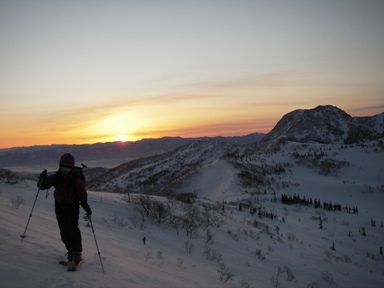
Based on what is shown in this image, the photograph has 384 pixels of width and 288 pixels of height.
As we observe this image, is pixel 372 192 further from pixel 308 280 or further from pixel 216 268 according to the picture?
pixel 216 268

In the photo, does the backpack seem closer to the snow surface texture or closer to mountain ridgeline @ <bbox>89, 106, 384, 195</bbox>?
the snow surface texture

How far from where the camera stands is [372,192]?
43000mm

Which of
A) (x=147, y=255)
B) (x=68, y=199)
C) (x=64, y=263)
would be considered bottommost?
(x=147, y=255)

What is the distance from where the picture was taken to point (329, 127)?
159 metres

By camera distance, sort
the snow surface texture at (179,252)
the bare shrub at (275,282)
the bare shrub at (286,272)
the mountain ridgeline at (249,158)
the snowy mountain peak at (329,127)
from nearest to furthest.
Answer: the snow surface texture at (179,252)
the bare shrub at (275,282)
the bare shrub at (286,272)
the mountain ridgeline at (249,158)
the snowy mountain peak at (329,127)

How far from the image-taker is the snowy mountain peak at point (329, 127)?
493ft

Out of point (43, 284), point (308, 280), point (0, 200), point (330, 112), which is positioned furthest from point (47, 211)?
point (330, 112)

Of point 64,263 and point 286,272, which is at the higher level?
point 64,263

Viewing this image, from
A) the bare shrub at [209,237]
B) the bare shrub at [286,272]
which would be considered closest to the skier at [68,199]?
the bare shrub at [209,237]

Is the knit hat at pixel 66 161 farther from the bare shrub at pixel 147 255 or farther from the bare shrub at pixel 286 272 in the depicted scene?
the bare shrub at pixel 286 272

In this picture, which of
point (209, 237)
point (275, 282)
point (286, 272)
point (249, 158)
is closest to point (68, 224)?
point (275, 282)

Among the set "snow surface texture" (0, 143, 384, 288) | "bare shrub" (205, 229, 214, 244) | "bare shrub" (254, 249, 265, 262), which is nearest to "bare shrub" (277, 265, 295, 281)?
"snow surface texture" (0, 143, 384, 288)

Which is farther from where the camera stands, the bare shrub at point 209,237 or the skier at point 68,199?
the bare shrub at point 209,237

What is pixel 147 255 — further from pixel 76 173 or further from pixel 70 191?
pixel 76 173
